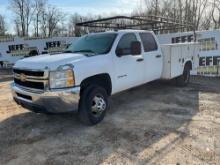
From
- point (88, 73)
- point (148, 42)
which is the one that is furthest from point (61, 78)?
point (148, 42)

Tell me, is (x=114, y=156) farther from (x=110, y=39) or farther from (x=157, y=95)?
(x=157, y=95)

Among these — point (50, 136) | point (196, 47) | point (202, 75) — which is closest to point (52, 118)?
point (50, 136)

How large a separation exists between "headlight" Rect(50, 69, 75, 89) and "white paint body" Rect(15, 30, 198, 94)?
0.34 ft

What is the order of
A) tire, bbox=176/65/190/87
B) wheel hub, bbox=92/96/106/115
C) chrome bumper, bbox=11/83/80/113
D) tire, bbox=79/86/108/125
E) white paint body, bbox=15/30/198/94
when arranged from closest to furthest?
1. chrome bumper, bbox=11/83/80/113
2. white paint body, bbox=15/30/198/94
3. tire, bbox=79/86/108/125
4. wheel hub, bbox=92/96/106/115
5. tire, bbox=176/65/190/87

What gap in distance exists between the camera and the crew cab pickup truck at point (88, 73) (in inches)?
190

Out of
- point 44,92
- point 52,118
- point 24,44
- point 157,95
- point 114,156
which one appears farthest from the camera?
point 24,44

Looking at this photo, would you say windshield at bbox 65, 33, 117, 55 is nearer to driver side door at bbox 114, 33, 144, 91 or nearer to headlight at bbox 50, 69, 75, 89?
driver side door at bbox 114, 33, 144, 91

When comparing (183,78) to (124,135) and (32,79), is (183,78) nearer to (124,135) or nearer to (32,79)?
(124,135)

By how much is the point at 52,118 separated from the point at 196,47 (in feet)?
19.1

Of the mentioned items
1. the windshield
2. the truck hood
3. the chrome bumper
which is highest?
the windshield

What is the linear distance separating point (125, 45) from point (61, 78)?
6.87 feet

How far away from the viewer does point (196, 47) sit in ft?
30.8

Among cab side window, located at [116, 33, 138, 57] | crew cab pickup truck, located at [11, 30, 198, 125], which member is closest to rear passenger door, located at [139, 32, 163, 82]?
crew cab pickup truck, located at [11, 30, 198, 125]

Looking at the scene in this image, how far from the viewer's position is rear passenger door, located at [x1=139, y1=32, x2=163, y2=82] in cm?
696
